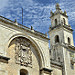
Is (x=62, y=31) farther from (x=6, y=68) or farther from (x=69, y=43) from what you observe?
(x=6, y=68)

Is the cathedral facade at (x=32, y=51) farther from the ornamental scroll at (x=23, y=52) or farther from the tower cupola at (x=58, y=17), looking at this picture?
the tower cupola at (x=58, y=17)

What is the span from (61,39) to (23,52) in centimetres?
1053

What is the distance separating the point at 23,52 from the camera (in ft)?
79.7

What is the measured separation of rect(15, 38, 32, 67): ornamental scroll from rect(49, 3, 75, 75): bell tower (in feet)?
19.4

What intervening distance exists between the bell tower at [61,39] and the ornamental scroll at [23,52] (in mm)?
5914

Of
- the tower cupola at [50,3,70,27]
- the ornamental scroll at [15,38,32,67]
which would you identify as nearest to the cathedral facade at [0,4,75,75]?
the ornamental scroll at [15,38,32,67]

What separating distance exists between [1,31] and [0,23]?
3.55ft

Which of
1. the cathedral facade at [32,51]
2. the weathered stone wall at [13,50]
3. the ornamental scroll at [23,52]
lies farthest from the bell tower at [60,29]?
the ornamental scroll at [23,52]

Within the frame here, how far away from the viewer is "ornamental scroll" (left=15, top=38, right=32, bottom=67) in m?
23.5

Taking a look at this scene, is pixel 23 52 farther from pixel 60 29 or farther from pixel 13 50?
pixel 60 29

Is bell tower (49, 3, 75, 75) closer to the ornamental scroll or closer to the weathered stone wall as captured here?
the weathered stone wall

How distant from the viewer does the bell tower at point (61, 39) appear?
3037 centimetres

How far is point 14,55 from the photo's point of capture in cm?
2320

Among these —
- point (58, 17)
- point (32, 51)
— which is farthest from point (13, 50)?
point (58, 17)
